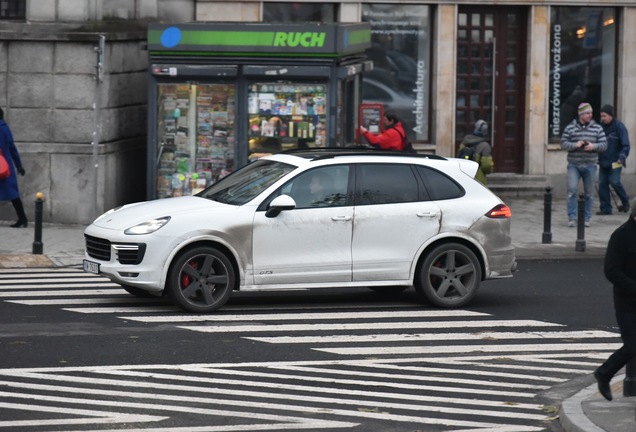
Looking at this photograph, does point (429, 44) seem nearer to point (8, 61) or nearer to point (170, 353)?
point (8, 61)

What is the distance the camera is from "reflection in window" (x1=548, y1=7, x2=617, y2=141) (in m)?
27.0

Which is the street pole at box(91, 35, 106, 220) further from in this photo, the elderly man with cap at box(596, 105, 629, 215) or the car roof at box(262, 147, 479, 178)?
the elderly man with cap at box(596, 105, 629, 215)

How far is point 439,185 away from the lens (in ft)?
50.1

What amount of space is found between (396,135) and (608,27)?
21.7ft

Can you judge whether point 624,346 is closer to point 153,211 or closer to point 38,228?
point 153,211

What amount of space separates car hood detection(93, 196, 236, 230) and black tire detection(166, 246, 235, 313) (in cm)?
44

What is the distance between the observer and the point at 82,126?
2217 cm

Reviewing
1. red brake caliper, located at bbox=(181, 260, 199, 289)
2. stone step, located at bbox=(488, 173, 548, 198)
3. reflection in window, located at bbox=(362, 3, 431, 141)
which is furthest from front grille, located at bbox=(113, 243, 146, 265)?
stone step, located at bbox=(488, 173, 548, 198)

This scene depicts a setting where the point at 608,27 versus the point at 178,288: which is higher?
the point at 608,27

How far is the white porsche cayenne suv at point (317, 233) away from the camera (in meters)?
14.3

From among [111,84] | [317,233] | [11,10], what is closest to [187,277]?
[317,233]

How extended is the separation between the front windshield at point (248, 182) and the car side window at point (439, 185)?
1.41m

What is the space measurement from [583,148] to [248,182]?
8.98 m

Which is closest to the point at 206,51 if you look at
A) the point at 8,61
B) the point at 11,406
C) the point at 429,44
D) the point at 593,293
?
the point at 8,61
